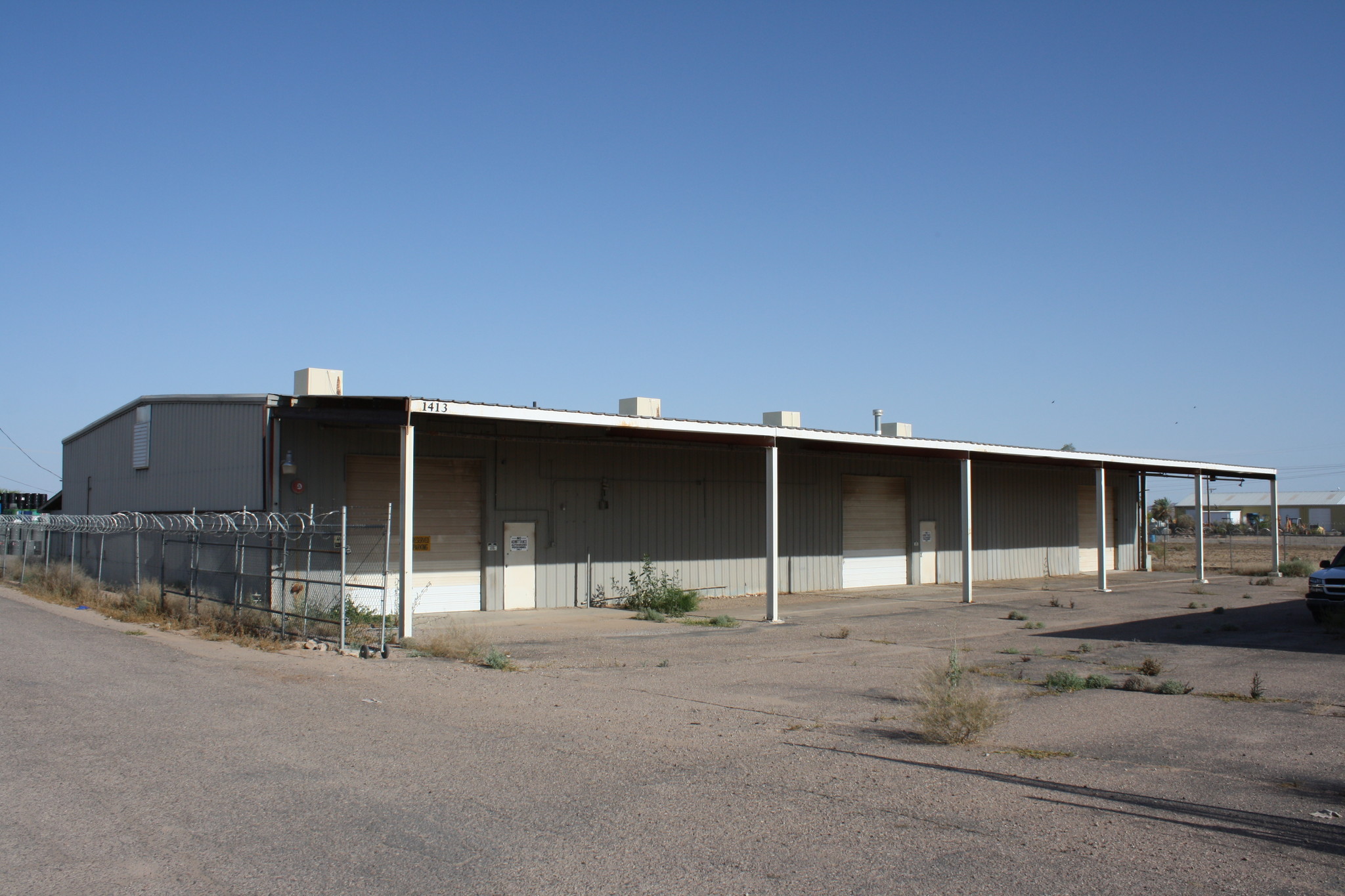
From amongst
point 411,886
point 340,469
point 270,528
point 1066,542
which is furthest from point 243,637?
point 1066,542

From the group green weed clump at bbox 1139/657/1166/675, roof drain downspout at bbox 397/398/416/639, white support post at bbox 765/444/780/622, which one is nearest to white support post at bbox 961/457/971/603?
white support post at bbox 765/444/780/622

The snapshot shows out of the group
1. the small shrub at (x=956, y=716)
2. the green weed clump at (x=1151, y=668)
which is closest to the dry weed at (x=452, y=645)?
the small shrub at (x=956, y=716)

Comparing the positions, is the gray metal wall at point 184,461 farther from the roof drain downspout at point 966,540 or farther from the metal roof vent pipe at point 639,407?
the roof drain downspout at point 966,540

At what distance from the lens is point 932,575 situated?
32.9 meters

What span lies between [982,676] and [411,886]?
371 inches

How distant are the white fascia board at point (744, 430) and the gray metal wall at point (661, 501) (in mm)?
2907

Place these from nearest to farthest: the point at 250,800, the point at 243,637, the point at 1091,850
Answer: the point at 1091,850, the point at 250,800, the point at 243,637

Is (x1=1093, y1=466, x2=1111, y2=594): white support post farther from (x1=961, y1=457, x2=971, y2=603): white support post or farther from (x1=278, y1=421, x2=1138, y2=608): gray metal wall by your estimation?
(x1=961, y1=457, x2=971, y2=603): white support post

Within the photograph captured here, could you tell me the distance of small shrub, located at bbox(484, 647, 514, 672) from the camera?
43.9 ft

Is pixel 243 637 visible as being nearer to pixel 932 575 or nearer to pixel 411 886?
pixel 411 886

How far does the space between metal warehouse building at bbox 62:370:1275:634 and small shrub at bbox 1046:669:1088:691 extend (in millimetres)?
8626

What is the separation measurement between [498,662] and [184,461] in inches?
502

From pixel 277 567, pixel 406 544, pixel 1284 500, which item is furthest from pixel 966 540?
pixel 1284 500

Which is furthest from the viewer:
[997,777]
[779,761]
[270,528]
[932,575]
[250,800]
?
[932,575]
